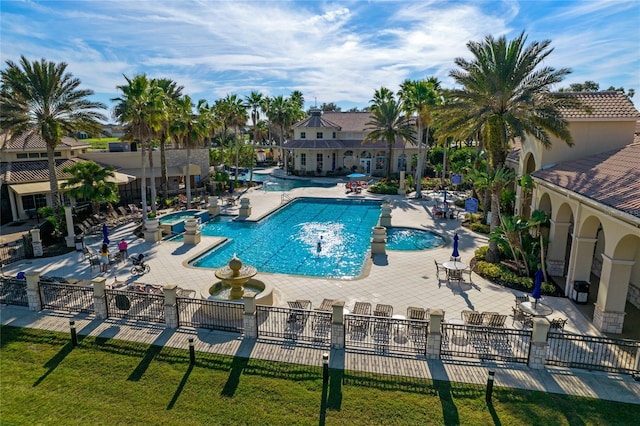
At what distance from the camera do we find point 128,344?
13.2m

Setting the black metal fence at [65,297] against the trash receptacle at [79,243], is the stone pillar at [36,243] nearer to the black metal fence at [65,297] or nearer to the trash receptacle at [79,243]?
the trash receptacle at [79,243]

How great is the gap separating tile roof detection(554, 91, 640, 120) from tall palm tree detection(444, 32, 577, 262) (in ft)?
2.87

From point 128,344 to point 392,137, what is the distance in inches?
1480

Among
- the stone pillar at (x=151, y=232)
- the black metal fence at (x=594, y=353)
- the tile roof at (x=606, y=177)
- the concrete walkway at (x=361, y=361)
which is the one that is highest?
the tile roof at (x=606, y=177)

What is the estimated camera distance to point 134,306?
49.1 ft

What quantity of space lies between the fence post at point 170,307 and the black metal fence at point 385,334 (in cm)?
597

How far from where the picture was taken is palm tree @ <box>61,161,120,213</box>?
2617 centimetres

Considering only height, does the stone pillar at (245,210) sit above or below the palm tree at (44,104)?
below

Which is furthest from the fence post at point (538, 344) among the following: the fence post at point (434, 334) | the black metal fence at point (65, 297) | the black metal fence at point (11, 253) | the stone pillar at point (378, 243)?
the black metal fence at point (11, 253)

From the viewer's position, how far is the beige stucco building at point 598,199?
43.8ft

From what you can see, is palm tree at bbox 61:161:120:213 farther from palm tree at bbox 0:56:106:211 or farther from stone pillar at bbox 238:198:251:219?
stone pillar at bbox 238:198:251:219

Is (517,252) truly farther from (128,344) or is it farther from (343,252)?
(128,344)

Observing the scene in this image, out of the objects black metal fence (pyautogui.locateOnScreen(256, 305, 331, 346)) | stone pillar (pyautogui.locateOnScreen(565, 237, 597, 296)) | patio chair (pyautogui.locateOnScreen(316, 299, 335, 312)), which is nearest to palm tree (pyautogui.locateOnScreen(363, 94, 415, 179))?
stone pillar (pyautogui.locateOnScreen(565, 237, 597, 296))

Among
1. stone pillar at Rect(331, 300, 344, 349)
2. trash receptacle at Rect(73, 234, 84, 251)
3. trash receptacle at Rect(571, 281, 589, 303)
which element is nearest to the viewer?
stone pillar at Rect(331, 300, 344, 349)
